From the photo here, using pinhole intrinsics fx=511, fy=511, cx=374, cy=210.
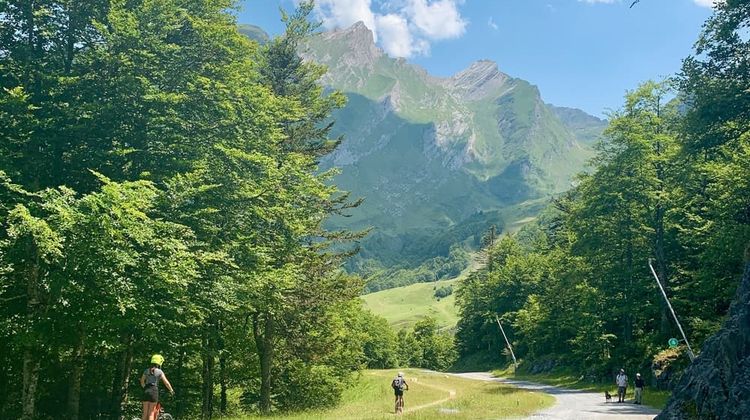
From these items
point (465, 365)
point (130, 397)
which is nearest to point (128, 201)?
point (130, 397)

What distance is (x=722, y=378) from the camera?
10789 mm

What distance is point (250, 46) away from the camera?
2459 cm

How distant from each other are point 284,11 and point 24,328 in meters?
22.5

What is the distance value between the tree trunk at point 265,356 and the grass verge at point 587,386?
17.4 m

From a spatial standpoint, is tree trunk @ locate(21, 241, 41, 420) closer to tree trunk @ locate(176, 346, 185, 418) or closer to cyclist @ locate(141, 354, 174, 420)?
cyclist @ locate(141, 354, 174, 420)

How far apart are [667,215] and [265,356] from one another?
29079 millimetres

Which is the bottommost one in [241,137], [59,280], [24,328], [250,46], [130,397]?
[130,397]

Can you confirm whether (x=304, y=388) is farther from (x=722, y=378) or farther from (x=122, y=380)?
(x=722, y=378)

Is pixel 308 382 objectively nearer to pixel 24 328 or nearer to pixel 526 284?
pixel 24 328

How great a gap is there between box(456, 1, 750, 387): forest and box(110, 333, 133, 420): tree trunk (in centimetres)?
2676

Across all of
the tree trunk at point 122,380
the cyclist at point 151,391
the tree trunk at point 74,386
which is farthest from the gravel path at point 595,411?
the tree trunk at point 74,386

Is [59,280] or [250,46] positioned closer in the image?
[59,280]

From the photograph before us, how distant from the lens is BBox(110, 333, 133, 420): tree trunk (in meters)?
18.4

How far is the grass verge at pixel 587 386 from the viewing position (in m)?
28.4
